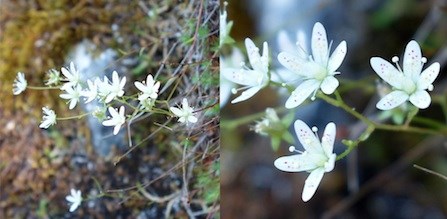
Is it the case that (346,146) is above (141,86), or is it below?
below

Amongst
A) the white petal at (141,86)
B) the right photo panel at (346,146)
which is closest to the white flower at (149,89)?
the white petal at (141,86)

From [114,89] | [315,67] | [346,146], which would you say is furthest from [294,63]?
[346,146]

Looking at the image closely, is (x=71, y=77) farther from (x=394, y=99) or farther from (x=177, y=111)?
(x=394, y=99)

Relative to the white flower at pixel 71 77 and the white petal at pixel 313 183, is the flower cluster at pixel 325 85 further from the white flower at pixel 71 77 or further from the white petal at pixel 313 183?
the white flower at pixel 71 77

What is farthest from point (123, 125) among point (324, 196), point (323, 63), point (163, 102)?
point (324, 196)

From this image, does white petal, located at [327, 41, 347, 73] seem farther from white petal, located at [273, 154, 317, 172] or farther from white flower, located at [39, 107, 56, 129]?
white flower, located at [39, 107, 56, 129]

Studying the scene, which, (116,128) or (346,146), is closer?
(116,128)
